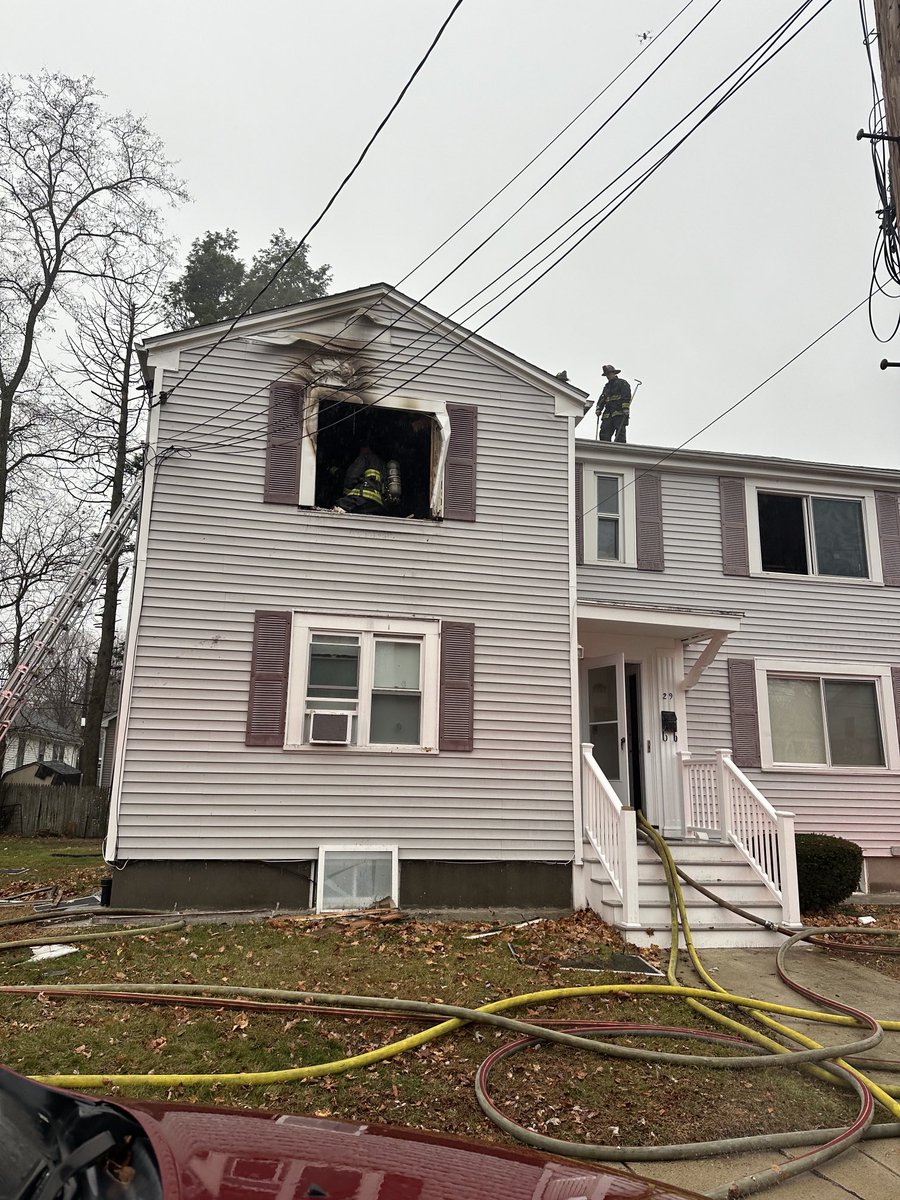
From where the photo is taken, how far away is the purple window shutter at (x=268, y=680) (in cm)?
800

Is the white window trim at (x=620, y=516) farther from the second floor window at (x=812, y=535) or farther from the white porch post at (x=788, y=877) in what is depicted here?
the white porch post at (x=788, y=877)

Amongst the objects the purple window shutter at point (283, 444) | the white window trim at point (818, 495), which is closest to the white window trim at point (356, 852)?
the purple window shutter at point (283, 444)

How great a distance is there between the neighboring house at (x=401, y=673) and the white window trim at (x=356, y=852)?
0.08 feet

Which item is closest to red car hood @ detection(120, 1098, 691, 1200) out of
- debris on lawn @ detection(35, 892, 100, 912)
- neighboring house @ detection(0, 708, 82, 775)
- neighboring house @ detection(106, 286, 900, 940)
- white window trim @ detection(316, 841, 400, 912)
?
neighboring house @ detection(106, 286, 900, 940)

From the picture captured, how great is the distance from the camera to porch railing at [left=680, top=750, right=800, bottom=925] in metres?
7.79

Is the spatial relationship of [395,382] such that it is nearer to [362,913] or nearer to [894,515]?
[362,913]

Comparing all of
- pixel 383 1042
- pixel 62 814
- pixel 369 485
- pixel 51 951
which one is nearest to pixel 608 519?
pixel 369 485

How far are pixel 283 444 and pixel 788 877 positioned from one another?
7.04 metres

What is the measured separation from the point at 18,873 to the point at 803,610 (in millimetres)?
11909

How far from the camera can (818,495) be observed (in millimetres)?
11477

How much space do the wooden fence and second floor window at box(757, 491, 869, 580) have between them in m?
16.2

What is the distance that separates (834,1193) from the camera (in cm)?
327

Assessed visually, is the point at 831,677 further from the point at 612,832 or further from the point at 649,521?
the point at 612,832

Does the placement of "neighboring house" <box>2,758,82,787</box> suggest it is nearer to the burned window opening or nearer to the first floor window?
the burned window opening
